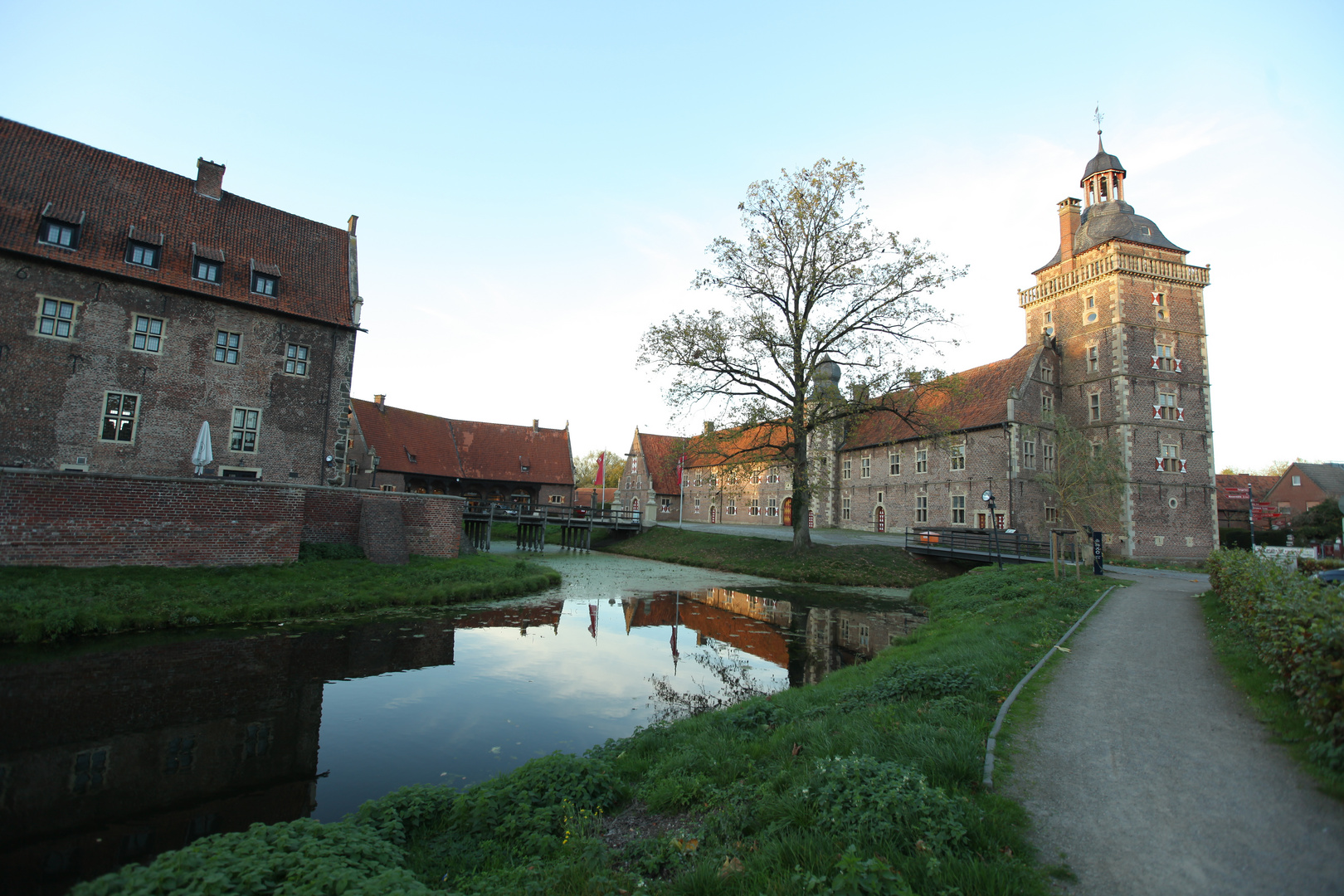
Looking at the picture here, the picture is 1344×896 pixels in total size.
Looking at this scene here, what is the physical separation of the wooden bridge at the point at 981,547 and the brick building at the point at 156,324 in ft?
80.4

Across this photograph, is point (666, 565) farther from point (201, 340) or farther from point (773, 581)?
point (201, 340)

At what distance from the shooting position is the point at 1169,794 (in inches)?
182

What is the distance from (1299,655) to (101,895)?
28.3 ft

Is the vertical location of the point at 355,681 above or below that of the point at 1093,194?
below

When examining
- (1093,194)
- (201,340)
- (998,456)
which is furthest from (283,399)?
(1093,194)

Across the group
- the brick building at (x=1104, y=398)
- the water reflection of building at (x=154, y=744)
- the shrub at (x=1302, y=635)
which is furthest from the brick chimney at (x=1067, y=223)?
the water reflection of building at (x=154, y=744)

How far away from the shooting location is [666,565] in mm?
31219

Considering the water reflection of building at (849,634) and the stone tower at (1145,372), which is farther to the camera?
the stone tower at (1145,372)

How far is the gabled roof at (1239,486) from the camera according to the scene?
189ft

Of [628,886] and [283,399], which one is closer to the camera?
[628,886]

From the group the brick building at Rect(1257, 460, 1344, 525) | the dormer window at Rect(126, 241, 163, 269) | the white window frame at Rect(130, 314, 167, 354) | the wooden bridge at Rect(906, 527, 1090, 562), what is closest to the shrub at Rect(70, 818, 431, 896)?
the white window frame at Rect(130, 314, 167, 354)

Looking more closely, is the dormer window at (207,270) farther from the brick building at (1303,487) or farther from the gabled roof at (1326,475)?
the gabled roof at (1326,475)

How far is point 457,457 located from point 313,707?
1537 inches

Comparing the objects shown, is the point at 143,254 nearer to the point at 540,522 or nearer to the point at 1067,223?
the point at 540,522
